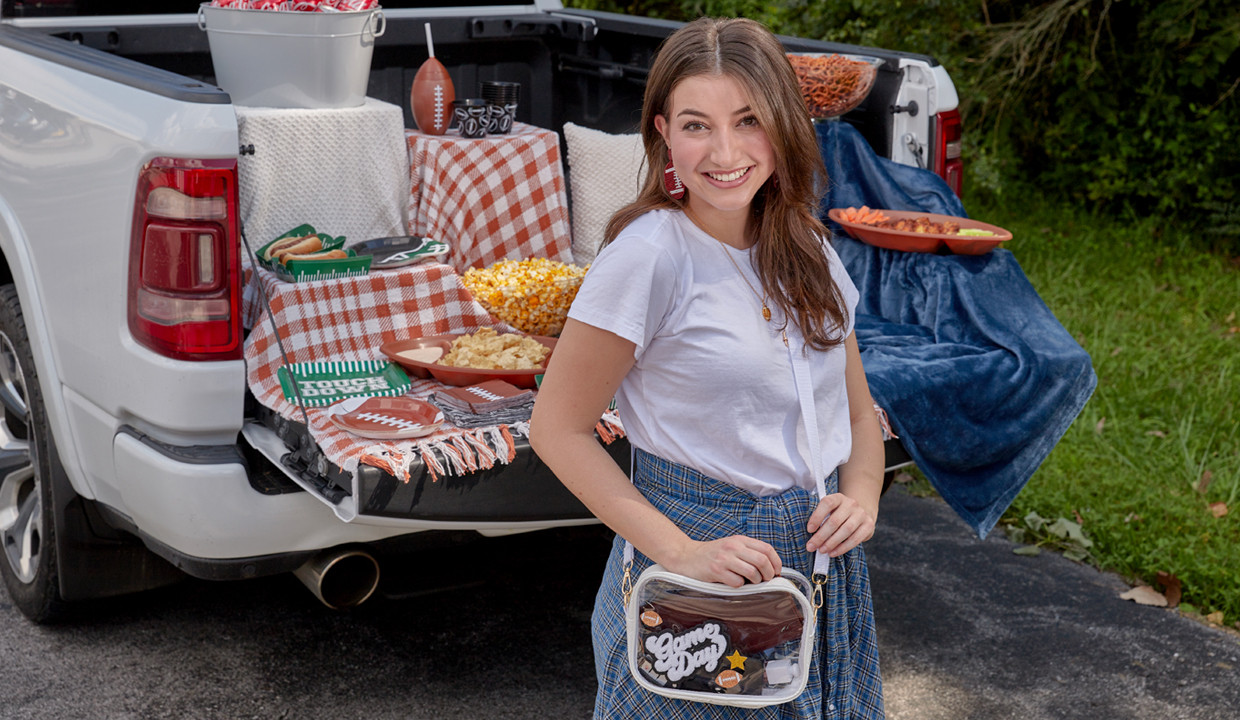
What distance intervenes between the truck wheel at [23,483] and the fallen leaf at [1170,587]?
3021mm

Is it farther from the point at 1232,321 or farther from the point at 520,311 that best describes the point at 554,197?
the point at 1232,321

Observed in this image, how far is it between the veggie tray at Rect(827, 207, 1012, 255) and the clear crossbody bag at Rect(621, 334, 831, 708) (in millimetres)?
2071

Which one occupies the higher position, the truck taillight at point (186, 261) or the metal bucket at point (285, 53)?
the metal bucket at point (285, 53)

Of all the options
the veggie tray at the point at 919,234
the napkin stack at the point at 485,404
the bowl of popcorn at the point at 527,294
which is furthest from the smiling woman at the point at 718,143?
the veggie tray at the point at 919,234

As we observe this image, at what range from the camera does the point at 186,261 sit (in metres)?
2.57

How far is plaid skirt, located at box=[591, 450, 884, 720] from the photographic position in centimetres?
172

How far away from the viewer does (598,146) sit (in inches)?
169

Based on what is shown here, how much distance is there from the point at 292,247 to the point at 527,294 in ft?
2.07

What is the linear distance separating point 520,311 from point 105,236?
1173 mm

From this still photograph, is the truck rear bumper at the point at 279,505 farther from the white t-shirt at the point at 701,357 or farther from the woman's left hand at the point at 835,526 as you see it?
the woman's left hand at the point at 835,526

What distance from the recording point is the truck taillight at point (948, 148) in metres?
3.69

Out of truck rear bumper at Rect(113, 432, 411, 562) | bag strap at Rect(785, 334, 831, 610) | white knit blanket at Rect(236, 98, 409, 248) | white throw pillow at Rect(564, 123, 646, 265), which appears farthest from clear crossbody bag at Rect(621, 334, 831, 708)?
white throw pillow at Rect(564, 123, 646, 265)

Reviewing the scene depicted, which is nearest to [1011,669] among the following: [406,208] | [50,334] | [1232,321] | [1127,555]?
[1127,555]

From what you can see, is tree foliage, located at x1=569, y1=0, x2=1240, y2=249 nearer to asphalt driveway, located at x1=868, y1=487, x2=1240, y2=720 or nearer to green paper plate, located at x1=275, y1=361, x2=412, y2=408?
asphalt driveway, located at x1=868, y1=487, x2=1240, y2=720
